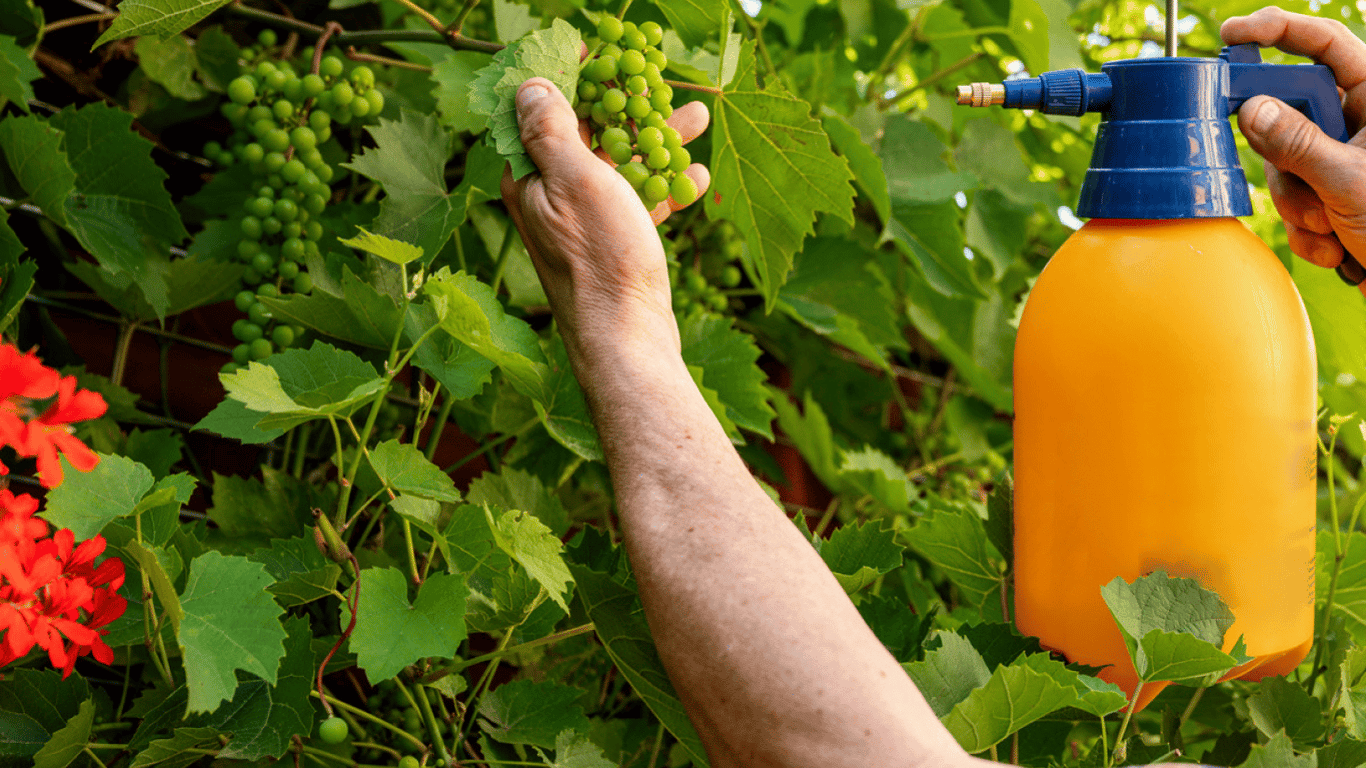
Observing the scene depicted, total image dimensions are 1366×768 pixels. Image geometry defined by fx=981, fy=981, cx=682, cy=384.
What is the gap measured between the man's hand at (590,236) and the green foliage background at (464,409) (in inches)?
1.5

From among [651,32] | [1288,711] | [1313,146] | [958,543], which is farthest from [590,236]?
[1288,711]

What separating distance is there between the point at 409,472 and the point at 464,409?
0.32 m

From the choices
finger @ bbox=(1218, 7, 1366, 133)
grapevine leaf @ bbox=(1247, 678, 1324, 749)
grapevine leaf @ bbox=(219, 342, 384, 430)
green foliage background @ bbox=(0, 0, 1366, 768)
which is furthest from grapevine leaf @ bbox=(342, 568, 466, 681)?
finger @ bbox=(1218, 7, 1366, 133)

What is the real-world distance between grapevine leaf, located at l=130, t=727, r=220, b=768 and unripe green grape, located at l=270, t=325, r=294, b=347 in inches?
12.5

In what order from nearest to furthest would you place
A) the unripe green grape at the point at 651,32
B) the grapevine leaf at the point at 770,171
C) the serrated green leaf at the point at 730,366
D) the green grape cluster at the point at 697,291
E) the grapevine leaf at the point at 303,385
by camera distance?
the grapevine leaf at the point at 303,385 → the unripe green grape at the point at 651,32 → the grapevine leaf at the point at 770,171 → the serrated green leaf at the point at 730,366 → the green grape cluster at the point at 697,291

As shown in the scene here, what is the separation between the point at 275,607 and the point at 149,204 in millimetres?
462

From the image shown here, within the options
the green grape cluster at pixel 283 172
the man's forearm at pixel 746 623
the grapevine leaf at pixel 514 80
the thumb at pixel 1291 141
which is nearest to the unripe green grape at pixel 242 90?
the green grape cluster at pixel 283 172

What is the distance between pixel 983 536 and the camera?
0.78m

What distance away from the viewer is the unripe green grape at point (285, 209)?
816 mm

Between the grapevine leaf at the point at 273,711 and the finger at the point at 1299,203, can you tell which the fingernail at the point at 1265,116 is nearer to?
the finger at the point at 1299,203

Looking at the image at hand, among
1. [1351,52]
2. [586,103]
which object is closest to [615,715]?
[586,103]

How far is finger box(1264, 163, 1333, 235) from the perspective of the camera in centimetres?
76

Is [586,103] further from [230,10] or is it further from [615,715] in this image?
[615,715]

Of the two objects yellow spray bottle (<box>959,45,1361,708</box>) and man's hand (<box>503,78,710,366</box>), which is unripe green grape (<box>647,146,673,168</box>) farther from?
yellow spray bottle (<box>959,45,1361,708</box>)
